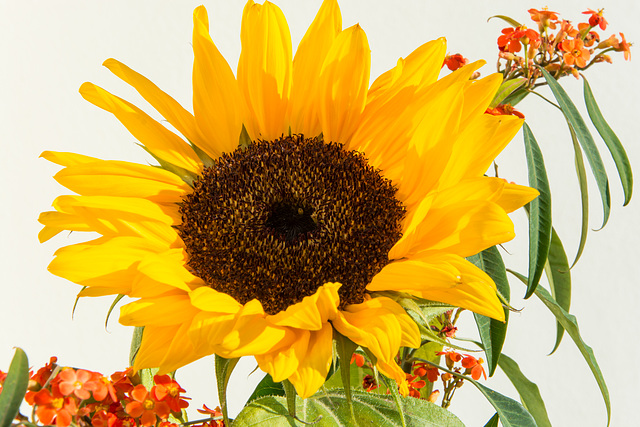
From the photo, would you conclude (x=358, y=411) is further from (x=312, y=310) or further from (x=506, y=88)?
(x=506, y=88)

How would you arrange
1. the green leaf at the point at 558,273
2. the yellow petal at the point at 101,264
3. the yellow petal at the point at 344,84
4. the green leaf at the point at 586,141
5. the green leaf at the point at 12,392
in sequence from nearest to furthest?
1. the green leaf at the point at 12,392
2. the yellow petal at the point at 101,264
3. the yellow petal at the point at 344,84
4. the green leaf at the point at 586,141
5. the green leaf at the point at 558,273

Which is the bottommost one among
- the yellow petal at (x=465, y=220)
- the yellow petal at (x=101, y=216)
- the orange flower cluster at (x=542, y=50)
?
the yellow petal at (x=101, y=216)

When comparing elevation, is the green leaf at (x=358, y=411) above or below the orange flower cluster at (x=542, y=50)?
below

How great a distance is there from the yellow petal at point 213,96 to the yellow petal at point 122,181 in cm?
6

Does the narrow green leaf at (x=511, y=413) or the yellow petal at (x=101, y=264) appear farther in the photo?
the narrow green leaf at (x=511, y=413)

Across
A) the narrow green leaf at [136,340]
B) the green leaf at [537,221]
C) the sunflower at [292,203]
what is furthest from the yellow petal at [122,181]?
the green leaf at [537,221]

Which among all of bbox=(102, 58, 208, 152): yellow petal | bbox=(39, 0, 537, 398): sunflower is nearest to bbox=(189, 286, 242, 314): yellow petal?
bbox=(39, 0, 537, 398): sunflower

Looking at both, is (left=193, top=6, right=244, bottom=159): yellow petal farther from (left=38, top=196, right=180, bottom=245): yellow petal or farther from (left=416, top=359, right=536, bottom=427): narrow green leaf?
(left=416, top=359, right=536, bottom=427): narrow green leaf

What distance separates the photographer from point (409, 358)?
2.62 ft

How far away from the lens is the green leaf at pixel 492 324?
64 centimetres

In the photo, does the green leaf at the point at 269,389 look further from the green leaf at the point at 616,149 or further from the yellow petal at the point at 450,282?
the green leaf at the point at 616,149

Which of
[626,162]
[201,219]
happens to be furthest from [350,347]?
[626,162]

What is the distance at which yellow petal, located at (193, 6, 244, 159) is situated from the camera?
0.67 metres

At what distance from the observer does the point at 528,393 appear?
2.61ft
